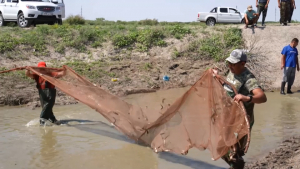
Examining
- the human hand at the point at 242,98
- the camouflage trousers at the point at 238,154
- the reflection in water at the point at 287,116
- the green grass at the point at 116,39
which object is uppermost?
the green grass at the point at 116,39

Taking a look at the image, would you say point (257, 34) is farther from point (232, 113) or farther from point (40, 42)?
point (232, 113)

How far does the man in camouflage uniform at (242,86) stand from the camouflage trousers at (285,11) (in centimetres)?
1243

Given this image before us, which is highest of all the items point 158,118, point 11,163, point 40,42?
point 40,42

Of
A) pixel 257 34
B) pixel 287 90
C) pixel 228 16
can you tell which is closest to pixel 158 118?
pixel 287 90

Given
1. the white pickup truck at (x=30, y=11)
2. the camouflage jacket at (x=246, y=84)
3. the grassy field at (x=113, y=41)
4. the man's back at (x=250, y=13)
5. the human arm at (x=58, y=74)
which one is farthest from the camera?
the white pickup truck at (x=30, y=11)

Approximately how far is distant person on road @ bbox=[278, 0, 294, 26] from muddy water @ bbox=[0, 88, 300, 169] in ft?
25.8

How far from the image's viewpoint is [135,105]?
6418 millimetres

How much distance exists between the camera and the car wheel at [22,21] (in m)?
16.5

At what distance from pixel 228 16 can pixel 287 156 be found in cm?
1782

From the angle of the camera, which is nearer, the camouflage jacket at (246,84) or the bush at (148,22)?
the camouflage jacket at (246,84)

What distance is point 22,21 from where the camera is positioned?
16703mm

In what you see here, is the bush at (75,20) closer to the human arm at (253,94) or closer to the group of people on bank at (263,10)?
the group of people on bank at (263,10)

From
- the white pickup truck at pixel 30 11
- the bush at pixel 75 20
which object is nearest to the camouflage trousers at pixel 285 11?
the white pickup truck at pixel 30 11

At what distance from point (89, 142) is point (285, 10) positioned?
12.2 m
